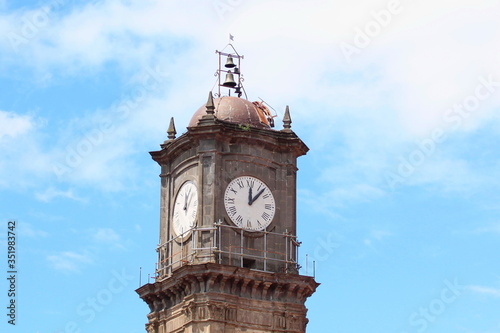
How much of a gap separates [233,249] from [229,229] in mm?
1067

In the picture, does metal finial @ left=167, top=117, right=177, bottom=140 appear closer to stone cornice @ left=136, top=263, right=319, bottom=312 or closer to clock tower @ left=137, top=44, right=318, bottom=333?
clock tower @ left=137, top=44, right=318, bottom=333

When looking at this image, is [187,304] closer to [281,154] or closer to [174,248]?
[174,248]

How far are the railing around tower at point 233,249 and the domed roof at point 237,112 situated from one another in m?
6.29

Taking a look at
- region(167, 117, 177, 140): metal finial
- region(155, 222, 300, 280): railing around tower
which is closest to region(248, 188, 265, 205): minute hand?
region(155, 222, 300, 280): railing around tower

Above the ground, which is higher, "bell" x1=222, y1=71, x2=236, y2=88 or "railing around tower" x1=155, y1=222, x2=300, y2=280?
"bell" x1=222, y1=71, x2=236, y2=88

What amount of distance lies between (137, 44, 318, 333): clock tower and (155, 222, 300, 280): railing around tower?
0.17 ft

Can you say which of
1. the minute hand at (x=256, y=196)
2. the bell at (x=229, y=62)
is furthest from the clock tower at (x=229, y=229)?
the bell at (x=229, y=62)

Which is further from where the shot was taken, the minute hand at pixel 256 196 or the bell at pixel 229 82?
the bell at pixel 229 82

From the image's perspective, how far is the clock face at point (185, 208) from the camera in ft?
257

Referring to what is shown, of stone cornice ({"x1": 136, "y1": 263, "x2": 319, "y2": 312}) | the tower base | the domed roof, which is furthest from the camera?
the domed roof

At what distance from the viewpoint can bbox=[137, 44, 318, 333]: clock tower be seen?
7562cm

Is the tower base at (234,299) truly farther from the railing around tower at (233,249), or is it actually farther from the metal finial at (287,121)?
the metal finial at (287,121)

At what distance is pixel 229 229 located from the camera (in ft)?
253

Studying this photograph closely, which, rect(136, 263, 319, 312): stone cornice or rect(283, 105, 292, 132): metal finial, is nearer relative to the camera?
rect(136, 263, 319, 312): stone cornice
